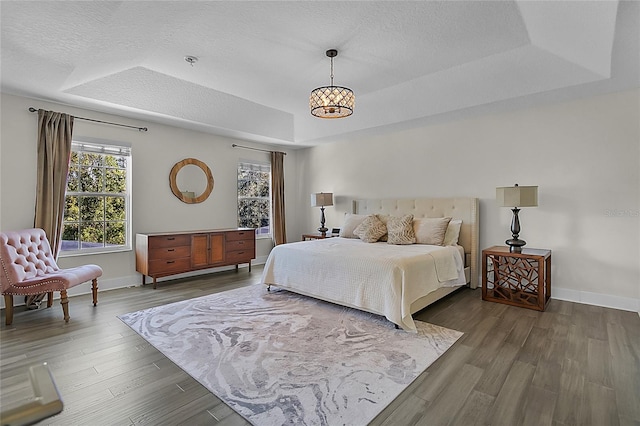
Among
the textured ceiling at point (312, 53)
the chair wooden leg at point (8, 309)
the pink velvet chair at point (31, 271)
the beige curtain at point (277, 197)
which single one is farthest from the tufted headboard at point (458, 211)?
the chair wooden leg at point (8, 309)

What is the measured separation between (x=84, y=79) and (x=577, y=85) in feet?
17.6

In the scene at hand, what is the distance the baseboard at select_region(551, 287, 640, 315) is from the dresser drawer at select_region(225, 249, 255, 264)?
4.55m

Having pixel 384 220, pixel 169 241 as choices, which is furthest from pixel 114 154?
pixel 384 220

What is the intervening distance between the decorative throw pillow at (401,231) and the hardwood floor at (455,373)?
114 centimetres

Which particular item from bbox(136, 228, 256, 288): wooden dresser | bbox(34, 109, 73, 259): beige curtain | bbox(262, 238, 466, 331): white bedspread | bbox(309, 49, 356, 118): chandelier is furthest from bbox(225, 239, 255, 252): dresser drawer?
bbox(309, 49, 356, 118): chandelier

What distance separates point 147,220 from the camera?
496 centimetres

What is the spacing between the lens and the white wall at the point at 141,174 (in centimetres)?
378

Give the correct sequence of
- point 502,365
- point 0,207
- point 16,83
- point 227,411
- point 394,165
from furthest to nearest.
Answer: point 394,165, point 0,207, point 16,83, point 502,365, point 227,411

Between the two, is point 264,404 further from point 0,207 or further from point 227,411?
point 0,207

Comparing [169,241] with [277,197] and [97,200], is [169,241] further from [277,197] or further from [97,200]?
[277,197]

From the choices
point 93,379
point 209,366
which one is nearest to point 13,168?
point 93,379

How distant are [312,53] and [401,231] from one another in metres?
2.56

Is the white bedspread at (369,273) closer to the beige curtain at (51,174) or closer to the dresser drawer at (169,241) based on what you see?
the dresser drawer at (169,241)

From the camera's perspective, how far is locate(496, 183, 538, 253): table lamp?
3741 millimetres
